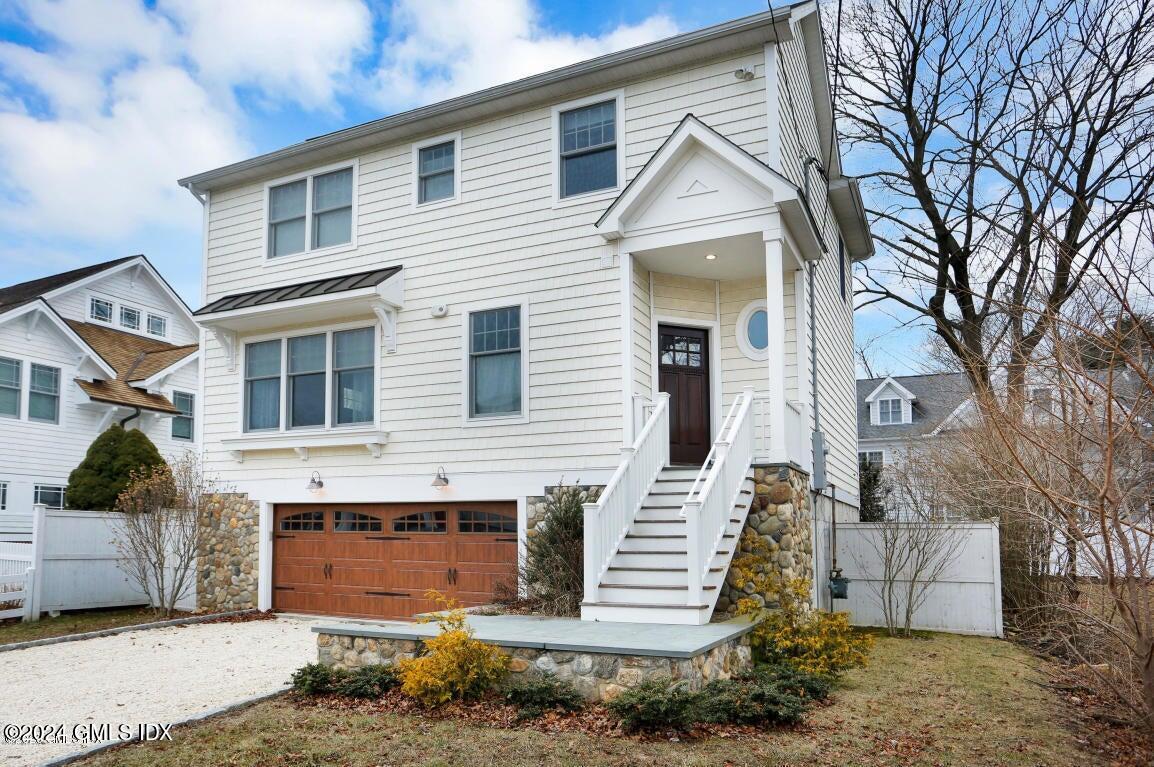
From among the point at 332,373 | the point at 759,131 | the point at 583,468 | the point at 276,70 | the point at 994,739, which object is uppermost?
the point at 276,70

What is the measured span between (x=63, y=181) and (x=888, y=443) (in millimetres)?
30077

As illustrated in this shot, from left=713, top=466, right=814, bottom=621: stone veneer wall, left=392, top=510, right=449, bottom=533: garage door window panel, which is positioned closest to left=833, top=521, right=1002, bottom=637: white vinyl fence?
left=713, top=466, right=814, bottom=621: stone veneer wall

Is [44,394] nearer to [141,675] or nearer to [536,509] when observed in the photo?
[141,675]

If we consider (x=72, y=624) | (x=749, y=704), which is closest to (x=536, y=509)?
(x=749, y=704)

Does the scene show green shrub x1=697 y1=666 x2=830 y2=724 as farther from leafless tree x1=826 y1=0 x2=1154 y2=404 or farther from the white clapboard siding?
leafless tree x1=826 y1=0 x2=1154 y2=404

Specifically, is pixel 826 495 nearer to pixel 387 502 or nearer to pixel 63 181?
pixel 387 502

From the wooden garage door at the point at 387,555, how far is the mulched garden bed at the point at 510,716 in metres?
4.16

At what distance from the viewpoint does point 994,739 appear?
622 centimetres

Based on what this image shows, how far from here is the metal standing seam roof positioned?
12672 mm

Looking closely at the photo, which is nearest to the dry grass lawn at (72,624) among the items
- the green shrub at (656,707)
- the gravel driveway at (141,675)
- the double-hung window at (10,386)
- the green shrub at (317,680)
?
the gravel driveway at (141,675)

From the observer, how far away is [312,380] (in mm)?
13570

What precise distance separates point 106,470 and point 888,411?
28.3 m

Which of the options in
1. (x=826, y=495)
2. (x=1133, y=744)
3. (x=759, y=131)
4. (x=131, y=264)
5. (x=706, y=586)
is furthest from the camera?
(x=131, y=264)

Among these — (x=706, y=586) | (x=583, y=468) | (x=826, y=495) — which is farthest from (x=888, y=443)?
(x=706, y=586)
